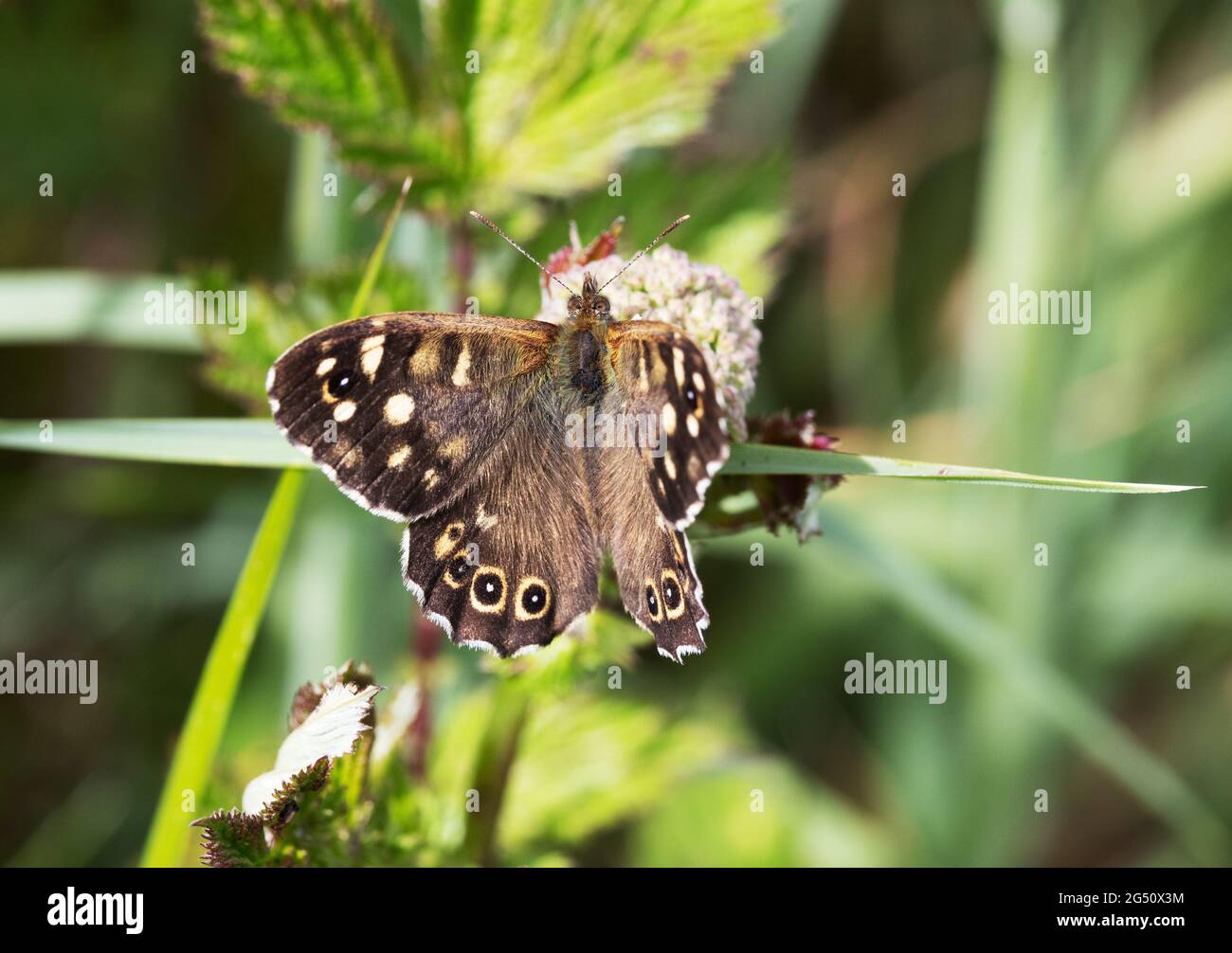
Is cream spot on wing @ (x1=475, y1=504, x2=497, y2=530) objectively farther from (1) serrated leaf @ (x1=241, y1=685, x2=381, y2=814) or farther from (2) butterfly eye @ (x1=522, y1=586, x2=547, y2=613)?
(1) serrated leaf @ (x1=241, y1=685, x2=381, y2=814)

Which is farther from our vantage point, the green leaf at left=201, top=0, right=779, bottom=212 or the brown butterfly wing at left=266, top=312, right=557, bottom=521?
the green leaf at left=201, top=0, right=779, bottom=212

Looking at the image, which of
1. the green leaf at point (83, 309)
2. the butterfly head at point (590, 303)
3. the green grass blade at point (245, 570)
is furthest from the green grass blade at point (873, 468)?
the green leaf at point (83, 309)

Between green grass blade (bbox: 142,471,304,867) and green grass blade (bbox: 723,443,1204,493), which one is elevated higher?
green grass blade (bbox: 723,443,1204,493)

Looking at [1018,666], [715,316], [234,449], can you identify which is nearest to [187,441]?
[234,449]

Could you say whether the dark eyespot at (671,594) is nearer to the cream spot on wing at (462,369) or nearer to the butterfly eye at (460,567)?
the butterfly eye at (460,567)

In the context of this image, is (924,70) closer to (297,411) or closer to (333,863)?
(297,411)

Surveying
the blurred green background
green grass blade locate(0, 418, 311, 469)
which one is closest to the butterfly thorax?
green grass blade locate(0, 418, 311, 469)

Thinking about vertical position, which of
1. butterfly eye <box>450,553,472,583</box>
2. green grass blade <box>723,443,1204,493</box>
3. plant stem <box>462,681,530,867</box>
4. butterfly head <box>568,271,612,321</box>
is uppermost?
butterfly head <box>568,271,612,321</box>
